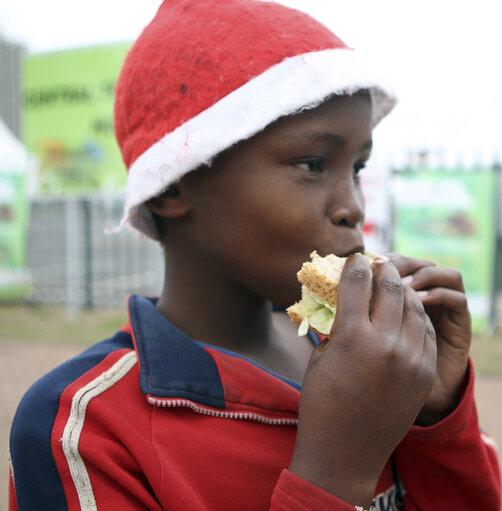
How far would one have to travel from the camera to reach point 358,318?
118 centimetres

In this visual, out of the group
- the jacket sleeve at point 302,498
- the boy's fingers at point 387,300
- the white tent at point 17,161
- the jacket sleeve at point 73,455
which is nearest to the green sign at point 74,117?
the white tent at point 17,161

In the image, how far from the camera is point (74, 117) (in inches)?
355

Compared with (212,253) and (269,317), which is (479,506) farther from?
(212,253)

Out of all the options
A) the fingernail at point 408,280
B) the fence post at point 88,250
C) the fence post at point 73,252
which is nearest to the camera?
the fingernail at point 408,280

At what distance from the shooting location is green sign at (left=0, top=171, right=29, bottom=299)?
1007cm

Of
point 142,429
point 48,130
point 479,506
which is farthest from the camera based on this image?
point 48,130

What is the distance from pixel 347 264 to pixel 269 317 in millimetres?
645

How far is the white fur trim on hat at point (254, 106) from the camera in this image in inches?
57.0

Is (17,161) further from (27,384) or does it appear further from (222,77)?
(222,77)

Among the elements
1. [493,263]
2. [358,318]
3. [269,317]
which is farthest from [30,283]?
[358,318]

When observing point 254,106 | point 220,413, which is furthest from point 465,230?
point 220,413

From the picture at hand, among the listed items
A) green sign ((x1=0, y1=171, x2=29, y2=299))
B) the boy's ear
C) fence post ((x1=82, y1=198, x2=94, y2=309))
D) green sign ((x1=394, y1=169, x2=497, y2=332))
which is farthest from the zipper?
green sign ((x1=0, y1=171, x2=29, y2=299))

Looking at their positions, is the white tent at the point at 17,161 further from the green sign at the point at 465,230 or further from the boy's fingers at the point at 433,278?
the boy's fingers at the point at 433,278

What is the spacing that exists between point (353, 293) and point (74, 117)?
869 centimetres
